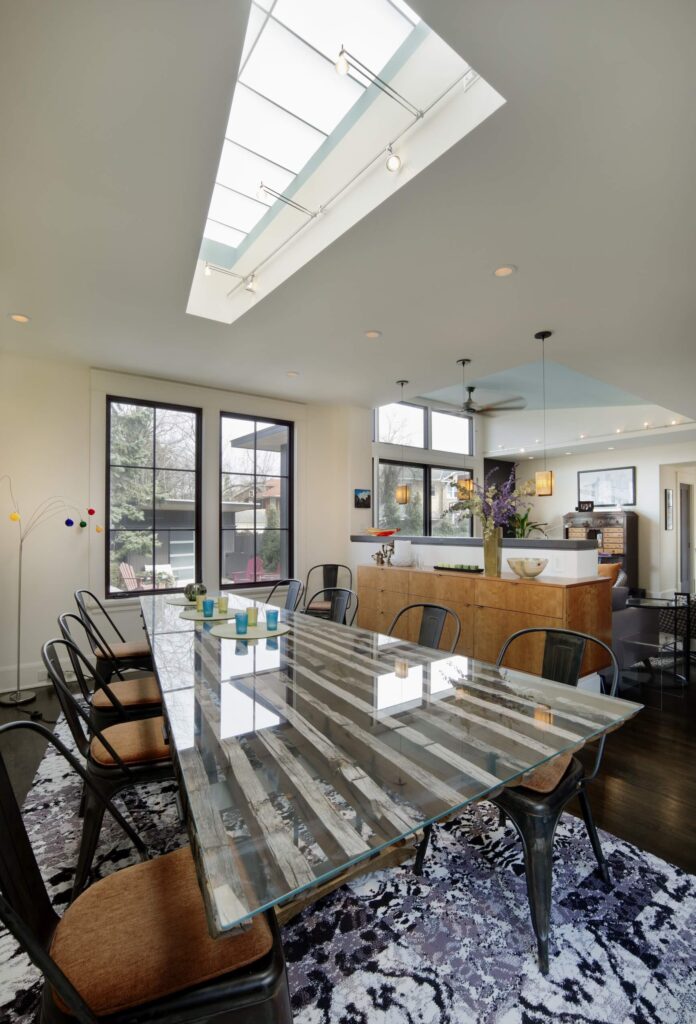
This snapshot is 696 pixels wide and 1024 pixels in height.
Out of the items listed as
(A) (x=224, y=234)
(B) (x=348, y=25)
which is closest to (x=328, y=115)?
(B) (x=348, y=25)

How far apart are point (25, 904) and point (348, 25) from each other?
2.90 m

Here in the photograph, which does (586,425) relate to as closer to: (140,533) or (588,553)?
(588,553)

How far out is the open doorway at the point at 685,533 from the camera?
8742mm

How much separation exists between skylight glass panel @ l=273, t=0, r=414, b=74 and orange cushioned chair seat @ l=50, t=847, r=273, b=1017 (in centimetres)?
288

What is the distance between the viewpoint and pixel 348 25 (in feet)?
6.24

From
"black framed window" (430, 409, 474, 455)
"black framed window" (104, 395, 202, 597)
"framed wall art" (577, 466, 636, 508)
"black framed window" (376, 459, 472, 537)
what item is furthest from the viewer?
"framed wall art" (577, 466, 636, 508)

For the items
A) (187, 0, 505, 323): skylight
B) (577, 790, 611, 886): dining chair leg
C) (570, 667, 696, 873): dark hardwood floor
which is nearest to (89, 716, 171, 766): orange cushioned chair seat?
(577, 790, 611, 886): dining chair leg

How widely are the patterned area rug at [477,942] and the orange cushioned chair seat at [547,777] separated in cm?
50

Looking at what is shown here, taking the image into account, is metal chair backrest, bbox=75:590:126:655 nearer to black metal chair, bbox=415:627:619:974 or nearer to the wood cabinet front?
black metal chair, bbox=415:627:619:974

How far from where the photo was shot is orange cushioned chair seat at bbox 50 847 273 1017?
0.90m

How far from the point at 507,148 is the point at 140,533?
4.42 m

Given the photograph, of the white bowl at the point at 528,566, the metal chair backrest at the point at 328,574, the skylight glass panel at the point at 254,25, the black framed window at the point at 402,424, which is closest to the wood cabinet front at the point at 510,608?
the white bowl at the point at 528,566

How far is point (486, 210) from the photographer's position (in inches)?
91.2

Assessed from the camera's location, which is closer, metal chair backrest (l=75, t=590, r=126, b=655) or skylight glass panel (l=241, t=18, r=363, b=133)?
skylight glass panel (l=241, t=18, r=363, b=133)
